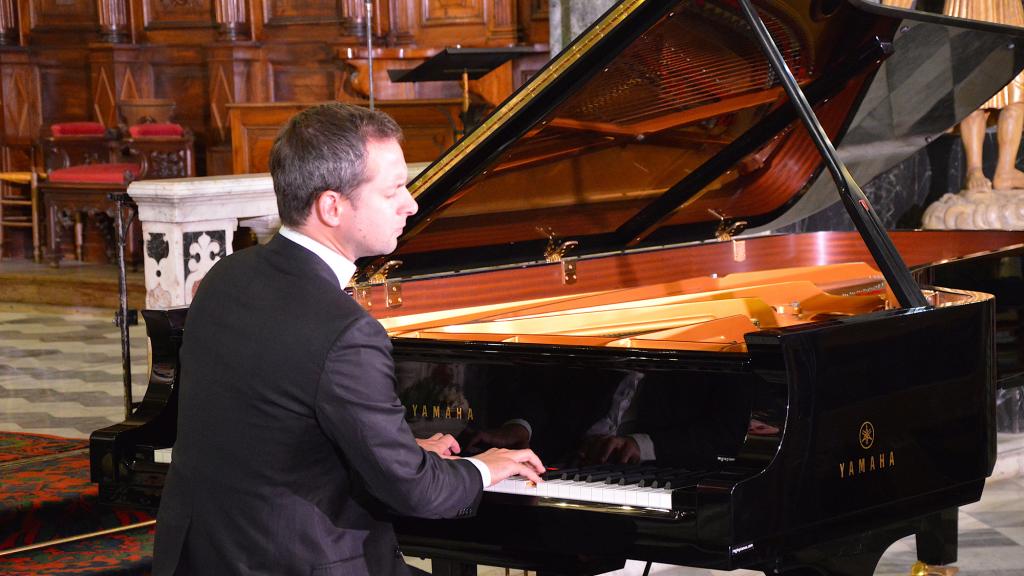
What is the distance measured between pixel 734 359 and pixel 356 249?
0.73m

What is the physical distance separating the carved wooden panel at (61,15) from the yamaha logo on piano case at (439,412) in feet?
28.6

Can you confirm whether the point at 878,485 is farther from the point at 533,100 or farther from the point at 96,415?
the point at 96,415

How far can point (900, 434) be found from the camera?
94.3 inches

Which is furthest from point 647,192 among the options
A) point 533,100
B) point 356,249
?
point 356,249

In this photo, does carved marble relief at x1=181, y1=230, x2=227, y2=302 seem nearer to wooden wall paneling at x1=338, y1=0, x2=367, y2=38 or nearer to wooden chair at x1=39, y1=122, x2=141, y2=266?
wooden chair at x1=39, y1=122, x2=141, y2=266

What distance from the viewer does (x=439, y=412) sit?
253cm

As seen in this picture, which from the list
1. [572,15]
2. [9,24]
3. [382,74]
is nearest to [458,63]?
[572,15]

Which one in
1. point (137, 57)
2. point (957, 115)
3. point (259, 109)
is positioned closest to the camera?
point (957, 115)

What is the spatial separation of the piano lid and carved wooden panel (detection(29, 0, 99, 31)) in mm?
7584

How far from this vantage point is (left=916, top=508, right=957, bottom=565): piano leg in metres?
3.39

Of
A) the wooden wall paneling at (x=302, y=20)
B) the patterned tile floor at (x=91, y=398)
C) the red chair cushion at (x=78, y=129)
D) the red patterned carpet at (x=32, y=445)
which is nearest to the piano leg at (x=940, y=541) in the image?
the patterned tile floor at (x=91, y=398)

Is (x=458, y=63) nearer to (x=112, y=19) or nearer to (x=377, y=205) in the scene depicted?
(x=377, y=205)

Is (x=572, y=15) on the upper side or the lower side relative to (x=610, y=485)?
upper

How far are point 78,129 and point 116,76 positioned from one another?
0.75 metres
